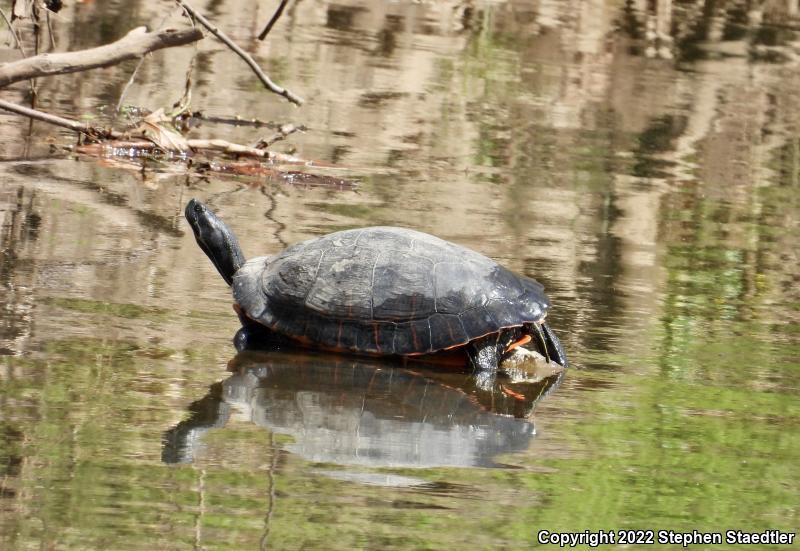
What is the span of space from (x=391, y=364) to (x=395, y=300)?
1.07 ft

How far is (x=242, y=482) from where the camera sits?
4.78m

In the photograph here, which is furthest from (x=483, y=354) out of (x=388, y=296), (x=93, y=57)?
(x=93, y=57)

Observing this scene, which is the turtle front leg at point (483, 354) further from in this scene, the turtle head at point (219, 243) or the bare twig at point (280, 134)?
the bare twig at point (280, 134)

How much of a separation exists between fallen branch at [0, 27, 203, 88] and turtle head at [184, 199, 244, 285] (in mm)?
1628

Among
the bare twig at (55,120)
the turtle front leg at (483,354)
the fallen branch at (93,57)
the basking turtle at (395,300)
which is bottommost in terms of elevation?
the turtle front leg at (483,354)

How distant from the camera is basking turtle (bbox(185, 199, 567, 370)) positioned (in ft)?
21.1

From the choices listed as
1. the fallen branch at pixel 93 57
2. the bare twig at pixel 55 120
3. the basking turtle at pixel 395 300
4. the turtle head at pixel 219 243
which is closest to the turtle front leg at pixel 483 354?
the basking turtle at pixel 395 300

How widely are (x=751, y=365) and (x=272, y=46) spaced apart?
32.5 feet

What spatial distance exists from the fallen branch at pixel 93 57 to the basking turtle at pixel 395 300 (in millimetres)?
2168

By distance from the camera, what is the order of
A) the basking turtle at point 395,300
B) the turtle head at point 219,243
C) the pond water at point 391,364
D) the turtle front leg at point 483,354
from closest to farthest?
the pond water at point 391,364 < the basking turtle at point 395,300 < the turtle front leg at point 483,354 < the turtle head at point 219,243

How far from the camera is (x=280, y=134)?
10977 mm

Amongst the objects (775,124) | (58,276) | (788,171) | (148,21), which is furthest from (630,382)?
(148,21)

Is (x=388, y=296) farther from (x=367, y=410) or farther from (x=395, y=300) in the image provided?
(x=367, y=410)

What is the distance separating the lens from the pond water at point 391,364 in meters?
4.73
